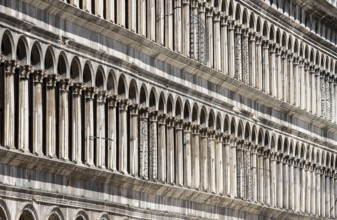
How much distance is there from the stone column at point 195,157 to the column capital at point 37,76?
53.3ft

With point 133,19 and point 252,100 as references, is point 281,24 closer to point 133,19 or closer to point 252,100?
point 252,100

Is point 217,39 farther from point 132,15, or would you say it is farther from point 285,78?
point 132,15

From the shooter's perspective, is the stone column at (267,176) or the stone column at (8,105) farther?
the stone column at (267,176)

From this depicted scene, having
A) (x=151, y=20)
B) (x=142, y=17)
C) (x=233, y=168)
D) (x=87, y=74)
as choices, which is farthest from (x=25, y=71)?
(x=233, y=168)

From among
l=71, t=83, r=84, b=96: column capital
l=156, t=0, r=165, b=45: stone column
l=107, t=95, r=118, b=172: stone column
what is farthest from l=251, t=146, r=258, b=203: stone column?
l=71, t=83, r=84, b=96: column capital

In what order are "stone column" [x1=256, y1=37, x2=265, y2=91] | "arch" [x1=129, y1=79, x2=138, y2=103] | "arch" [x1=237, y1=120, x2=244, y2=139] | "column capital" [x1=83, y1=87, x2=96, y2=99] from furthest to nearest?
"stone column" [x1=256, y1=37, x2=265, y2=91] → "arch" [x1=237, y1=120, x2=244, y2=139] → "arch" [x1=129, y1=79, x2=138, y2=103] → "column capital" [x1=83, y1=87, x2=96, y2=99]

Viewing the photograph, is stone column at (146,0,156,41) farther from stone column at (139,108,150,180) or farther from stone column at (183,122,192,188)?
stone column at (183,122,192,188)

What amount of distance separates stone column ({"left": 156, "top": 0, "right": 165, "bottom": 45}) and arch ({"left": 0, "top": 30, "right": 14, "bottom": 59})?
1385 cm

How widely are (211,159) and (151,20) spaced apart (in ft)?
29.8

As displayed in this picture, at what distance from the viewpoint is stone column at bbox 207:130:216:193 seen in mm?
69250

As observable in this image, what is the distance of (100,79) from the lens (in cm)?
5725

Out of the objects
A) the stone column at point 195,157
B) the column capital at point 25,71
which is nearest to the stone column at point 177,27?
the stone column at point 195,157

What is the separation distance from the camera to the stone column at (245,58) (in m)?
74.4

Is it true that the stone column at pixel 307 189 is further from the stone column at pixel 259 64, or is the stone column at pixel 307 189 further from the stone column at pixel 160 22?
the stone column at pixel 160 22
